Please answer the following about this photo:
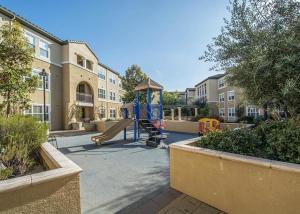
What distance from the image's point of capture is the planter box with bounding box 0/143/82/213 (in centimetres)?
218

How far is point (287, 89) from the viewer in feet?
9.93

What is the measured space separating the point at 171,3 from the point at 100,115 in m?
21.8

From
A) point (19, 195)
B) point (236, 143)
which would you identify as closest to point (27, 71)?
point (19, 195)

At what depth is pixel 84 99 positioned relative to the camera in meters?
23.5

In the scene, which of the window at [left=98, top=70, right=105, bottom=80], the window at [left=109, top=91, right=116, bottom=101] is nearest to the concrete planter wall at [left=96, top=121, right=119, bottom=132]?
the window at [left=98, top=70, right=105, bottom=80]

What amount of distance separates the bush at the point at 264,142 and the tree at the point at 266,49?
24.5 inches

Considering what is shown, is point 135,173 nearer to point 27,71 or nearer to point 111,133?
point 111,133

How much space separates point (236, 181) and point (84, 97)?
22933mm

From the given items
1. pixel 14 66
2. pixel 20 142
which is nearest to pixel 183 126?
pixel 14 66

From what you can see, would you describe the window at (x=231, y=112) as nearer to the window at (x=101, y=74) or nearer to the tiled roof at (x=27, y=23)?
the window at (x=101, y=74)

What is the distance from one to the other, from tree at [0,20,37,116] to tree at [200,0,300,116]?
363 inches

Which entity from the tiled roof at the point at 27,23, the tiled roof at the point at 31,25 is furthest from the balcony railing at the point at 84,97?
the tiled roof at the point at 27,23

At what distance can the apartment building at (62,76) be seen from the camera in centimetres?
1695

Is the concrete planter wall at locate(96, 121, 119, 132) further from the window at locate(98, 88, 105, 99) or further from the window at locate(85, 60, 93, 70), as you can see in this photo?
the window at locate(98, 88, 105, 99)
